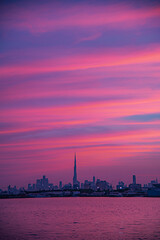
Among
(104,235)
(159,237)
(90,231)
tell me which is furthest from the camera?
(90,231)

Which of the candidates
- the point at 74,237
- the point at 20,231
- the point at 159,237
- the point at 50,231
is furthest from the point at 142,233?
the point at 20,231

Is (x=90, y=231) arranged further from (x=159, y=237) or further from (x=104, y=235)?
(x=159, y=237)

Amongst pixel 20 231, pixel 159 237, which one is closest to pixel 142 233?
pixel 159 237

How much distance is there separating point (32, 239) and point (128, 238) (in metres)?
15.2

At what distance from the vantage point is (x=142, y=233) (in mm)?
65688

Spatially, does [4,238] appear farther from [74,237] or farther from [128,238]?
[128,238]

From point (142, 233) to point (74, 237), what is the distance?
12.3m

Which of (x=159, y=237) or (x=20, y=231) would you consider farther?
(x=20, y=231)

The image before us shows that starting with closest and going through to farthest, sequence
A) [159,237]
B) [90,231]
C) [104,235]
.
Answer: [159,237], [104,235], [90,231]

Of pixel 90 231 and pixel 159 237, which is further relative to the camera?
pixel 90 231

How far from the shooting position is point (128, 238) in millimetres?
60219

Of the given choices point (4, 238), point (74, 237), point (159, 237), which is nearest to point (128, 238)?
point (159, 237)

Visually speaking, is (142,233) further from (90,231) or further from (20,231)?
(20,231)

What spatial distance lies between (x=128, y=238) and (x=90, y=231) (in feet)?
38.2
